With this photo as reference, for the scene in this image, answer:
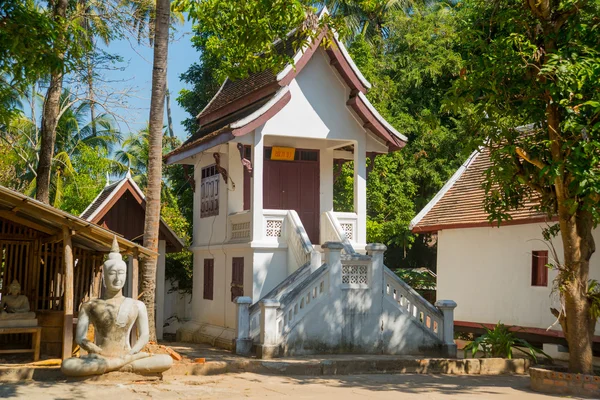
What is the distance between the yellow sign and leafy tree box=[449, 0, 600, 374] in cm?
745

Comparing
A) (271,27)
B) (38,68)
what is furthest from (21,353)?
(271,27)

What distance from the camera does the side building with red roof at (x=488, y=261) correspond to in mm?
18828

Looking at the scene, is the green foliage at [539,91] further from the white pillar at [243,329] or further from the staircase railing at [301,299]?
the white pillar at [243,329]

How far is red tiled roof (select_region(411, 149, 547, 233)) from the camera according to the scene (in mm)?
20781

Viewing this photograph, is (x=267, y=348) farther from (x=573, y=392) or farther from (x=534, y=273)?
(x=534, y=273)

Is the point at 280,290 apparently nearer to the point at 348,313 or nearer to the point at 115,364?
the point at 348,313

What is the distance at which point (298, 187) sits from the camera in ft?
69.8

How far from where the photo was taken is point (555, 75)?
506 inches

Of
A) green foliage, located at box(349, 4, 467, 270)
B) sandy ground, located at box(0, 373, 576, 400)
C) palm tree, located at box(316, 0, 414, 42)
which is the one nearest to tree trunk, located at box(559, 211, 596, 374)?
sandy ground, located at box(0, 373, 576, 400)

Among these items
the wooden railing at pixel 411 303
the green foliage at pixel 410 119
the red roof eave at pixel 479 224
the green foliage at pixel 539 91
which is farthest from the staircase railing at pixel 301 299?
the green foliage at pixel 410 119

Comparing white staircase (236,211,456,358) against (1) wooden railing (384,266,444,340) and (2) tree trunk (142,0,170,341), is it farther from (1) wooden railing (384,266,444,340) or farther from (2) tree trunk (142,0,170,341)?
(2) tree trunk (142,0,170,341)

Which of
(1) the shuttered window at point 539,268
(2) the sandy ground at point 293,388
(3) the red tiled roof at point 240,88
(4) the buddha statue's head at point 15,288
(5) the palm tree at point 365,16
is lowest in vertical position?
(2) the sandy ground at point 293,388

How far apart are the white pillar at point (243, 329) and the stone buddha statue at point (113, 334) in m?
4.16

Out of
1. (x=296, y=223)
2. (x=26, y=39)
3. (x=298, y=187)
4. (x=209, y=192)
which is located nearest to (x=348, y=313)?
(x=296, y=223)
